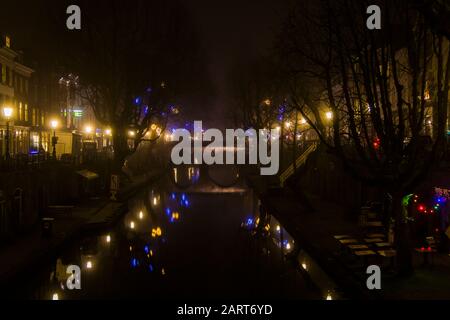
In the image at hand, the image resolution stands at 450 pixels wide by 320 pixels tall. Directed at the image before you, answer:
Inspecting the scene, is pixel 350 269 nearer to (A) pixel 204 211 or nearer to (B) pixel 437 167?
(B) pixel 437 167

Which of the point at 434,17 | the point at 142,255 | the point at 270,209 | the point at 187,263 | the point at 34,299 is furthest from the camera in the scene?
the point at 270,209

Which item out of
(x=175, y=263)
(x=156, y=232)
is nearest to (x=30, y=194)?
(x=156, y=232)

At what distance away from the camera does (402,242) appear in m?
14.0

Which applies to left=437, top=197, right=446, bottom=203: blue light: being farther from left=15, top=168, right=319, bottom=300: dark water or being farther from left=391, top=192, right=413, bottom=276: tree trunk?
left=15, top=168, right=319, bottom=300: dark water

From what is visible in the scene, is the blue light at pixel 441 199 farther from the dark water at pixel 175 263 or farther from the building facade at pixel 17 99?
the building facade at pixel 17 99

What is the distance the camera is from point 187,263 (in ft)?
62.3

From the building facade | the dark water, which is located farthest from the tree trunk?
the building facade

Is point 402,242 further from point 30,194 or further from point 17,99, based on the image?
point 17,99

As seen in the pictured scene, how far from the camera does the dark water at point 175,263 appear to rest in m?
15.1

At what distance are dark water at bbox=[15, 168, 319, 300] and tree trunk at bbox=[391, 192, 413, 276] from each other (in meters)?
2.41

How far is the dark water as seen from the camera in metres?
15.1

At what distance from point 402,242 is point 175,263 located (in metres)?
8.29

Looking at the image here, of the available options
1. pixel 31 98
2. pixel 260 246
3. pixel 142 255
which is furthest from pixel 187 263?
pixel 31 98

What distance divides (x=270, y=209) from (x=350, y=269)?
1834 cm
